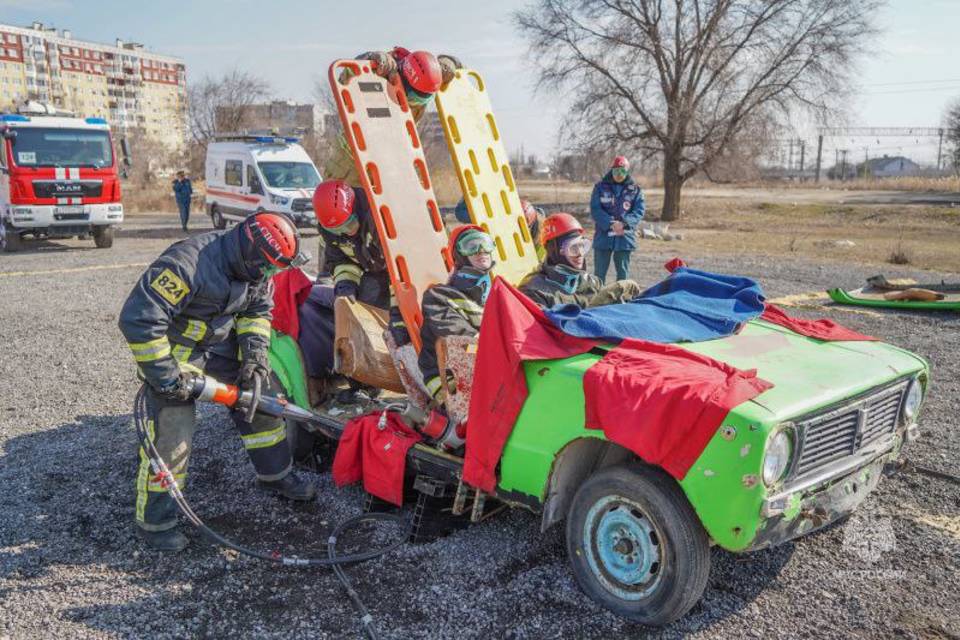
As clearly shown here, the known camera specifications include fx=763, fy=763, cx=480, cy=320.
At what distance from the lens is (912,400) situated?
3.70 meters

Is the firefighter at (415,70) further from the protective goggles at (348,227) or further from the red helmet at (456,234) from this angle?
the red helmet at (456,234)

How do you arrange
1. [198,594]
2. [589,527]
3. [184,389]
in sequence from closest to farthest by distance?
[589,527] → [198,594] → [184,389]

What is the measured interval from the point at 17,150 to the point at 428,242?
50.3ft

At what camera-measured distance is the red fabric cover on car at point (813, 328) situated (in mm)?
3938

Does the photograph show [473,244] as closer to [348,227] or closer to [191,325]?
[191,325]

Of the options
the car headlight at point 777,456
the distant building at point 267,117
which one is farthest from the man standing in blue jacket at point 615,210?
the distant building at point 267,117

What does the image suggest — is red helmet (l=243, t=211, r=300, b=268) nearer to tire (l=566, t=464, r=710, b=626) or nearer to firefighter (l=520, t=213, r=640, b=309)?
firefighter (l=520, t=213, r=640, b=309)

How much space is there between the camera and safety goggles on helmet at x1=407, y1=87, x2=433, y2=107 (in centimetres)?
556

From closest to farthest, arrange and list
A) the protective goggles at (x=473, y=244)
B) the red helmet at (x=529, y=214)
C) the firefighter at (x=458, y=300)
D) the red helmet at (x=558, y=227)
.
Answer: the firefighter at (x=458, y=300)
the protective goggles at (x=473, y=244)
the red helmet at (x=558, y=227)
the red helmet at (x=529, y=214)

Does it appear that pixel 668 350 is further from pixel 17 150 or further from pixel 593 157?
pixel 593 157

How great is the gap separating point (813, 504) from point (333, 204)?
376cm

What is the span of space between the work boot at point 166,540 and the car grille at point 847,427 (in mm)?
3076

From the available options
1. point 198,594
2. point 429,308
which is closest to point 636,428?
point 429,308

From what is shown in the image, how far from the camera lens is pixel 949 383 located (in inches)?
269
